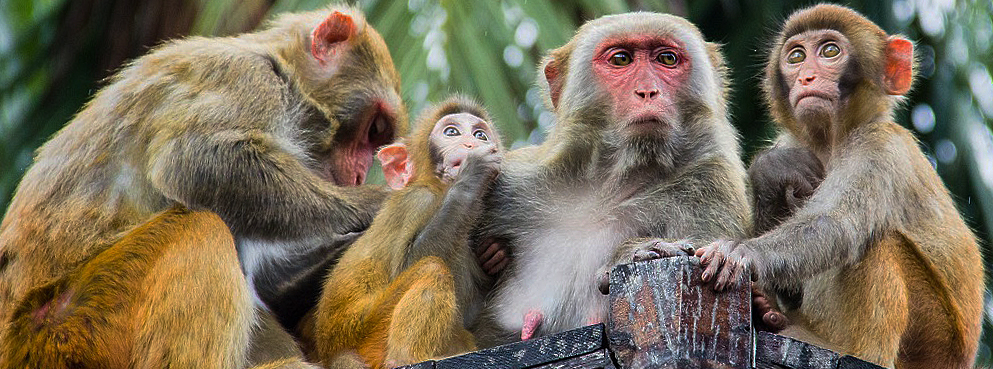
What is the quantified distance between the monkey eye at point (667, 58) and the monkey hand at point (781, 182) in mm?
541

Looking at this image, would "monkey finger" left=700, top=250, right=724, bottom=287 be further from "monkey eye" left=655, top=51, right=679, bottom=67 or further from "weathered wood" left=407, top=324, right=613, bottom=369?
"monkey eye" left=655, top=51, right=679, bottom=67

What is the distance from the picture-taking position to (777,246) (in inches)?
183

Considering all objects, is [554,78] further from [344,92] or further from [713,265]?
[713,265]

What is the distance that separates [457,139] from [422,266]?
71 centimetres

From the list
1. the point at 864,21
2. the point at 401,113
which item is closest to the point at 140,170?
the point at 401,113

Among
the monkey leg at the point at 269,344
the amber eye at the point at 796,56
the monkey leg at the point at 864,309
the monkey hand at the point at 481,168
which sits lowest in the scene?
the monkey leg at the point at 269,344

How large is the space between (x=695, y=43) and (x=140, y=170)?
7.15 feet

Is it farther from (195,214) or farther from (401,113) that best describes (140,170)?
(401,113)

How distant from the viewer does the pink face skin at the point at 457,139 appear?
5293 millimetres

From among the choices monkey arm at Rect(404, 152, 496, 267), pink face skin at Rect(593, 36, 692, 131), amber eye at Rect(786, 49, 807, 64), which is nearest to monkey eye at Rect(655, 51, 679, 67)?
pink face skin at Rect(593, 36, 692, 131)

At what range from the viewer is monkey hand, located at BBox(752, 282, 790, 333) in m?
4.66

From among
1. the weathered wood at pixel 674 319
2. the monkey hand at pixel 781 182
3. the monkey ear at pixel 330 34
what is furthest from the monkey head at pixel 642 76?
the monkey ear at pixel 330 34

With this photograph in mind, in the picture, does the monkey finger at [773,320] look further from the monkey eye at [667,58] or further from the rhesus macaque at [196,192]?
the rhesus macaque at [196,192]

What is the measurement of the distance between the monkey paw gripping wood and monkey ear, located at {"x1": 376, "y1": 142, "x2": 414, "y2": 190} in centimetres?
169
